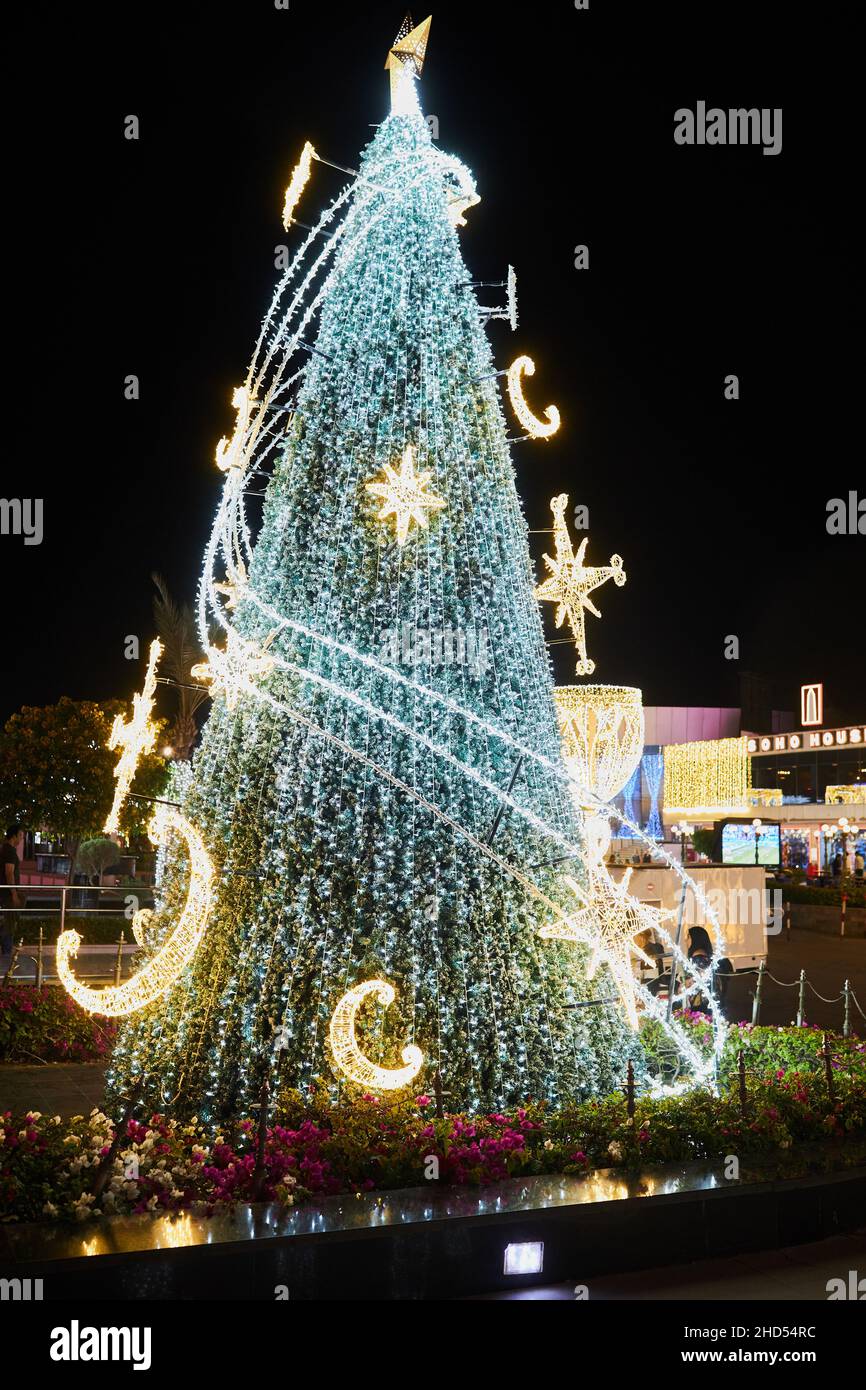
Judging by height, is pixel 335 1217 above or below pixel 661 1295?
above

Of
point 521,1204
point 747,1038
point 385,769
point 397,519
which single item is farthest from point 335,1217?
point 747,1038

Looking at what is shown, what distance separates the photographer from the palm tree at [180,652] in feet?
85.8

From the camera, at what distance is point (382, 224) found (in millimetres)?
7199

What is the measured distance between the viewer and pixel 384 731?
6.55 meters

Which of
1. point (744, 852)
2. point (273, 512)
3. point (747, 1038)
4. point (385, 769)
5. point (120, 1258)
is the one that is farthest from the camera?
point (744, 852)

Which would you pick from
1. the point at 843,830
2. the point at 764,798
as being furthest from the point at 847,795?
the point at 764,798

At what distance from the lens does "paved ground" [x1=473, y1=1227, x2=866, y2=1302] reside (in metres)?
4.83

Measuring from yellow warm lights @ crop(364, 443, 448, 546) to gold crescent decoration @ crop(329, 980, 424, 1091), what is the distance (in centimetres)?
270

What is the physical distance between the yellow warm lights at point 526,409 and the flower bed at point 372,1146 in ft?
13.8

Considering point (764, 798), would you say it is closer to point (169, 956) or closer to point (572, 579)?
point (572, 579)

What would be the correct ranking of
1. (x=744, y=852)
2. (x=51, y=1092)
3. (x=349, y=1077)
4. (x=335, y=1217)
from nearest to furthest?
(x=335, y=1217) → (x=349, y=1077) → (x=51, y=1092) → (x=744, y=852)

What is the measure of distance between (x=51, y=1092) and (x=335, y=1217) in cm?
390

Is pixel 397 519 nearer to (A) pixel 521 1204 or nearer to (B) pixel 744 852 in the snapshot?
(A) pixel 521 1204

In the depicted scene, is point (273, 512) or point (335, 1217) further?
point (273, 512)
